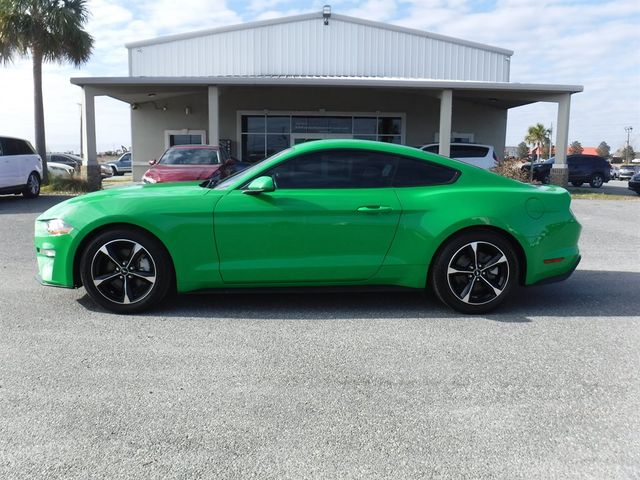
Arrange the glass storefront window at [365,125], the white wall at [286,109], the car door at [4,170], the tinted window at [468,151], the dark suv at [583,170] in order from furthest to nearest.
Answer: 1. the dark suv at [583,170]
2. the glass storefront window at [365,125]
3. the white wall at [286,109]
4. the tinted window at [468,151]
5. the car door at [4,170]

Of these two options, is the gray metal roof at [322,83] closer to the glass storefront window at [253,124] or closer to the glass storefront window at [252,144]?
the glass storefront window at [253,124]

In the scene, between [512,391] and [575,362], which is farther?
[575,362]

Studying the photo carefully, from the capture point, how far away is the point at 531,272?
4.80 m

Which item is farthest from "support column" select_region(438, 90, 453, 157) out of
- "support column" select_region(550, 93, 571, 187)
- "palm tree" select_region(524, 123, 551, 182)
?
"palm tree" select_region(524, 123, 551, 182)

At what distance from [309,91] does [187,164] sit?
11.2 m

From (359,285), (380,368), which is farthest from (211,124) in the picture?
(380,368)

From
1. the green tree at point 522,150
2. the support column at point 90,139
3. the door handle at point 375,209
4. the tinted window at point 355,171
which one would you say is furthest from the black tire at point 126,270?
the green tree at point 522,150

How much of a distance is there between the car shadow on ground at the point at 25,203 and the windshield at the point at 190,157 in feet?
9.86

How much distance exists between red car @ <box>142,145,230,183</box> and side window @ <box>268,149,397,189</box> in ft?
27.3

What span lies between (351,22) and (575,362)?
2401 cm

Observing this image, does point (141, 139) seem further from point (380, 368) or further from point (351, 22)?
point (380, 368)

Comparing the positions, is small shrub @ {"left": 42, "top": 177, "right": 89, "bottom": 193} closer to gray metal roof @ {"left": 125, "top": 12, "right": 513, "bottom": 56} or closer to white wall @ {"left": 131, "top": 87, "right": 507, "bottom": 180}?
white wall @ {"left": 131, "top": 87, "right": 507, "bottom": 180}

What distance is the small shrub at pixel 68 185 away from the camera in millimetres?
17980

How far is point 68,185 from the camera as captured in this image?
18.1 m
